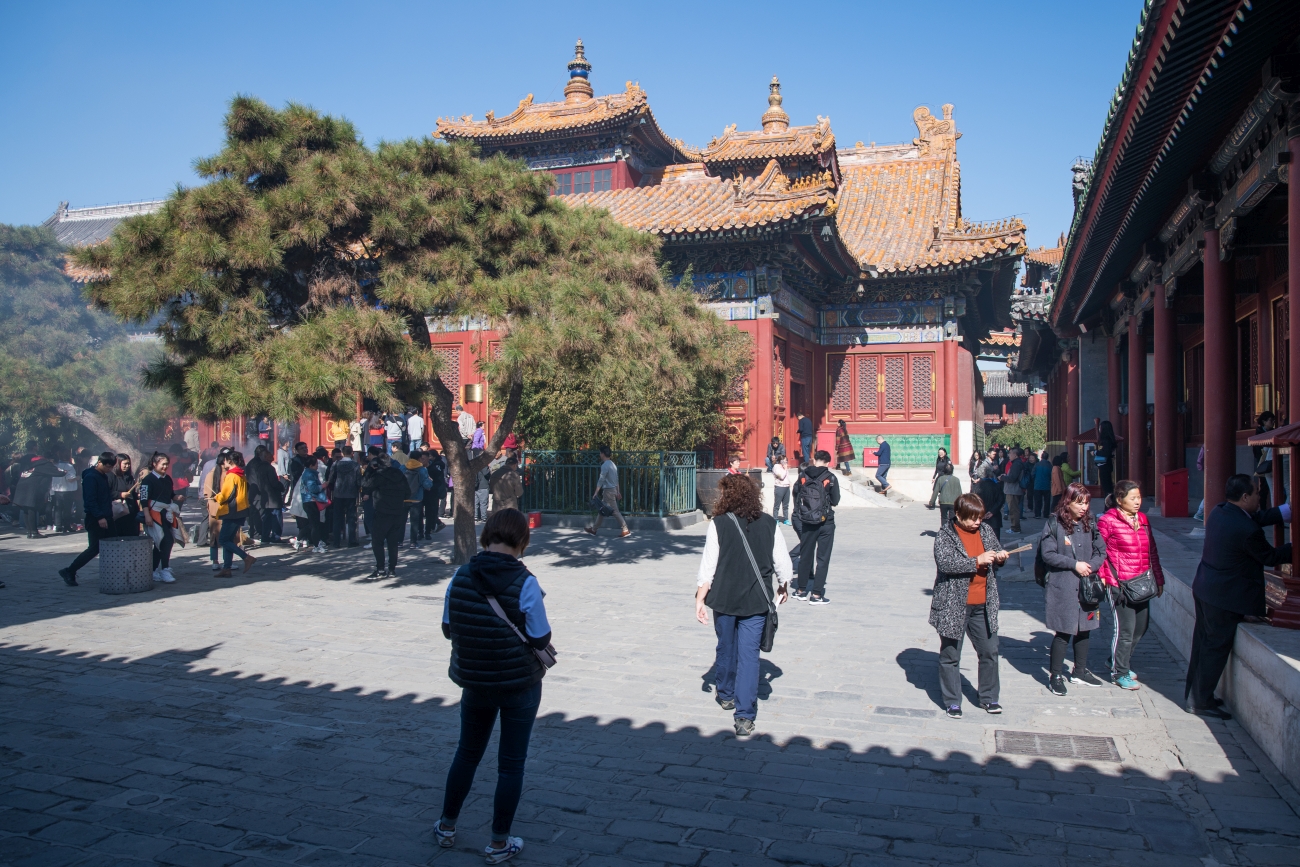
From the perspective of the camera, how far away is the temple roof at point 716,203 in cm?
1836

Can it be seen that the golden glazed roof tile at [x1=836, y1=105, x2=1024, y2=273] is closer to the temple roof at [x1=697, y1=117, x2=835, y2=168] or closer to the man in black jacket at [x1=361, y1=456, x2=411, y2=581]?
the temple roof at [x1=697, y1=117, x2=835, y2=168]

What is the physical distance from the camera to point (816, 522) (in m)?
9.18

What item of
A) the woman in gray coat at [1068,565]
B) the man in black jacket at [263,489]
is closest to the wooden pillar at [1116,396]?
the woman in gray coat at [1068,565]

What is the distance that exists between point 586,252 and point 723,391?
9.24m

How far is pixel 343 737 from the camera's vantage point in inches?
201

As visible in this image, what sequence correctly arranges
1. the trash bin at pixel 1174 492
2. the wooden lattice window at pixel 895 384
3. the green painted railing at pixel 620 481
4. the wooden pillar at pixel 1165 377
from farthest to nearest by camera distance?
the wooden lattice window at pixel 895 384 < the green painted railing at pixel 620 481 < the wooden pillar at pixel 1165 377 < the trash bin at pixel 1174 492

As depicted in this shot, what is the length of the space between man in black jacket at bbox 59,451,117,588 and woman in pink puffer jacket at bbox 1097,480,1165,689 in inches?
368

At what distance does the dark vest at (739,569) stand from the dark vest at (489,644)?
192cm

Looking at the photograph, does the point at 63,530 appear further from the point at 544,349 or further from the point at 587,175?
the point at 587,175

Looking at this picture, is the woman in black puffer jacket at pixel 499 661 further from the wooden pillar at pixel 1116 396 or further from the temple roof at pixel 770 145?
the temple roof at pixel 770 145

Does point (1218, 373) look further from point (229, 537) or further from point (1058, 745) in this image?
point (229, 537)

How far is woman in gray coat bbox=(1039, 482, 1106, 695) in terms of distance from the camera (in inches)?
233

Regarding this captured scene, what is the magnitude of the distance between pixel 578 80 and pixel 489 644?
27505 mm

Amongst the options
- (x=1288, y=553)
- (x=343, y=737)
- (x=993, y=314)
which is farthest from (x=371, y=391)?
(x=993, y=314)
